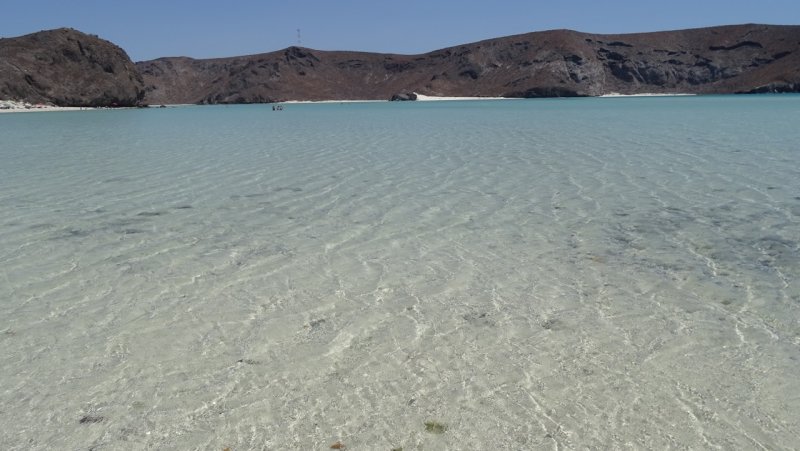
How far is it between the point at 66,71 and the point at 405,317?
110085 mm

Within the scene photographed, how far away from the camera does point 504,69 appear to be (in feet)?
503

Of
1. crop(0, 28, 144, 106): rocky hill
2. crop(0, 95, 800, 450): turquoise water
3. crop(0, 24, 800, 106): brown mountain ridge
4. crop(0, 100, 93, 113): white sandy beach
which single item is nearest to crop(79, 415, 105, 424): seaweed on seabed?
crop(0, 95, 800, 450): turquoise water

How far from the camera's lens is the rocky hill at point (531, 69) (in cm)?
14112

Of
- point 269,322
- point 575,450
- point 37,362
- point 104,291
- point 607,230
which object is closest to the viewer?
point 575,450

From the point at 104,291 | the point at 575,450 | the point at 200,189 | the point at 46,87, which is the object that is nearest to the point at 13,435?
the point at 104,291

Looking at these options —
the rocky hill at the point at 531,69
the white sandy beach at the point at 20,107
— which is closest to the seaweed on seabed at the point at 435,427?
the white sandy beach at the point at 20,107

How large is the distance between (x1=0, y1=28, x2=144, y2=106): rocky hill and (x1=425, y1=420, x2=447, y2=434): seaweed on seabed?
3991 inches

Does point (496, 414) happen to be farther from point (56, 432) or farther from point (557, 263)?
point (557, 263)

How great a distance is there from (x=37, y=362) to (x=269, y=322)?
1.84 metres

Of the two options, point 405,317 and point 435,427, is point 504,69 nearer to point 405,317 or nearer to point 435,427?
point 405,317

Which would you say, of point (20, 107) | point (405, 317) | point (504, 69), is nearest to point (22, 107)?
point (20, 107)

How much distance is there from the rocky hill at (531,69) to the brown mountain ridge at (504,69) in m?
0.26

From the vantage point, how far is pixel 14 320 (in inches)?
227

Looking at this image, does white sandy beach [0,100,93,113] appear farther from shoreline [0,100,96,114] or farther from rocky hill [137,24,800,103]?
rocky hill [137,24,800,103]
